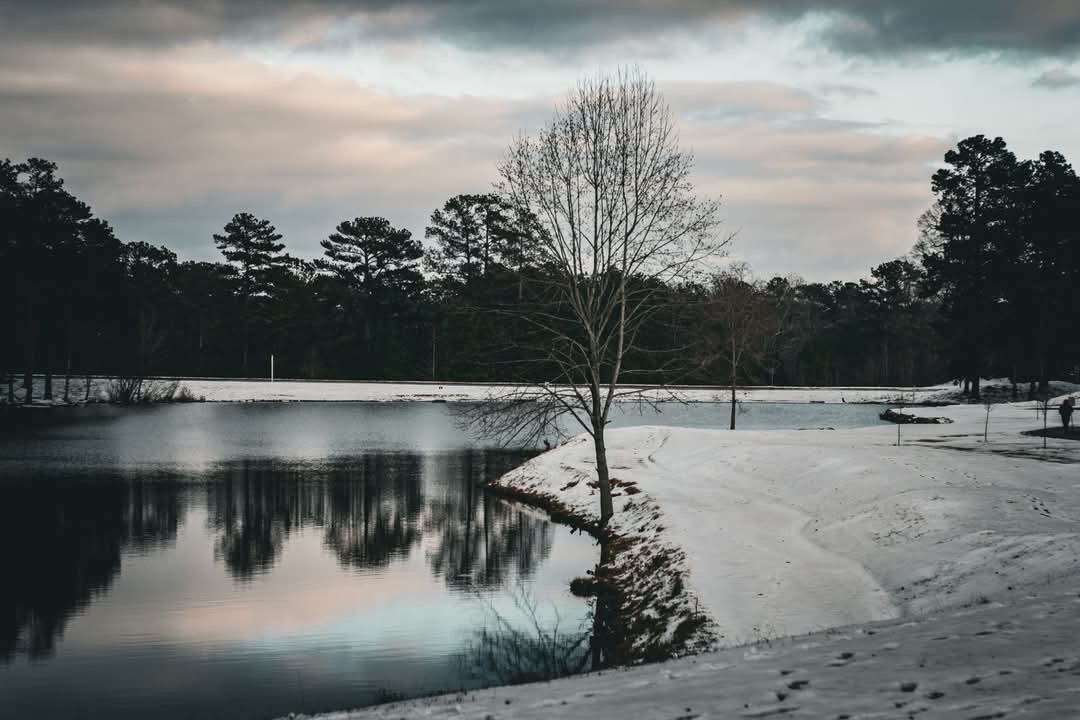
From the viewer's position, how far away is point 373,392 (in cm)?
10181

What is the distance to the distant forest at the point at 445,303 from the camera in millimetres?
72625

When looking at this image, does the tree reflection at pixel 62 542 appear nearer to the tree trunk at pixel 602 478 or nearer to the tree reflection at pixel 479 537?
the tree reflection at pixel 479 537

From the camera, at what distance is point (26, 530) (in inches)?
1082

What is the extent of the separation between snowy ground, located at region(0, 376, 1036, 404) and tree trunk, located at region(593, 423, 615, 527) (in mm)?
65262

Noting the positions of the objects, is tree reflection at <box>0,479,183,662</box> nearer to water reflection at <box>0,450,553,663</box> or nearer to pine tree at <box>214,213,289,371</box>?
water reflection at <box>0,450,553,663</box>

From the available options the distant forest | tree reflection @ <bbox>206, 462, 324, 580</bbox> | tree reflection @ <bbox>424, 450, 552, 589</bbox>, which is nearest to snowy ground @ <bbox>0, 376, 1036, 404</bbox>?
the distant forest

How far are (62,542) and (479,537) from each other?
1175 cm

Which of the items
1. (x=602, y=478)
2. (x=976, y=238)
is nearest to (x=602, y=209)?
(x=602, y=478)

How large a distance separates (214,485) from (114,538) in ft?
35.0

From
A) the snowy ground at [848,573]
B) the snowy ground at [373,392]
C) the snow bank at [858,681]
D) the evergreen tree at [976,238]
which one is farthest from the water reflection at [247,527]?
the snowy ground at [373,392]

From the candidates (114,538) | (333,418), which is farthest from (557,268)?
(333,418)

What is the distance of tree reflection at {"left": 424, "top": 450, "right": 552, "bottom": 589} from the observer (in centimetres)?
2368

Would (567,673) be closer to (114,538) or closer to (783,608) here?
(783,608)

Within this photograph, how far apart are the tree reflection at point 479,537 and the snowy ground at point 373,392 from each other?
2313 inches
